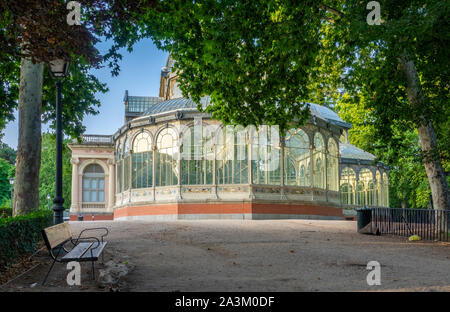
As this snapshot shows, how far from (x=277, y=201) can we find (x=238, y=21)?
1209 cm

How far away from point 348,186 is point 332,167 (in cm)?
678

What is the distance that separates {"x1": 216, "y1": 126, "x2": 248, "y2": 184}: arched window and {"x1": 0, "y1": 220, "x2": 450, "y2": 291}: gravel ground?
8.75m

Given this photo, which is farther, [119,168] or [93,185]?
[93,185]

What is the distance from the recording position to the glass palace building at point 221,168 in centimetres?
2169

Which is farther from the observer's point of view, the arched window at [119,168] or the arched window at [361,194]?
the arched window at [361,194]

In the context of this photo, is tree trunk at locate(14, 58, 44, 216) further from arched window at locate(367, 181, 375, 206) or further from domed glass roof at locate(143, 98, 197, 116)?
A: arched window at locate(367, 181, 375, 206)

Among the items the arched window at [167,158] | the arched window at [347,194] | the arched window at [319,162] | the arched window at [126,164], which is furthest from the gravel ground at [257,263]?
the arched window at [347,194]

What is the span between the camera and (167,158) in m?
22.8

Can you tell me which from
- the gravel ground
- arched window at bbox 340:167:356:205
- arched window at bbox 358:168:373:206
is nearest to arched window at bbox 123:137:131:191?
the gravel ground

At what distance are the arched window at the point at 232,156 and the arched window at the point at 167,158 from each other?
86.2 inches

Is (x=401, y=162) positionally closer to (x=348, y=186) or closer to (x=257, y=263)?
(x=348, y=186)

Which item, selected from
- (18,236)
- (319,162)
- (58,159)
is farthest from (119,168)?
(18,236)

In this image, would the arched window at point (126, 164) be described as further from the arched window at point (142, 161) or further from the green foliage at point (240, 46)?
the green foliage at point (240, 46)
